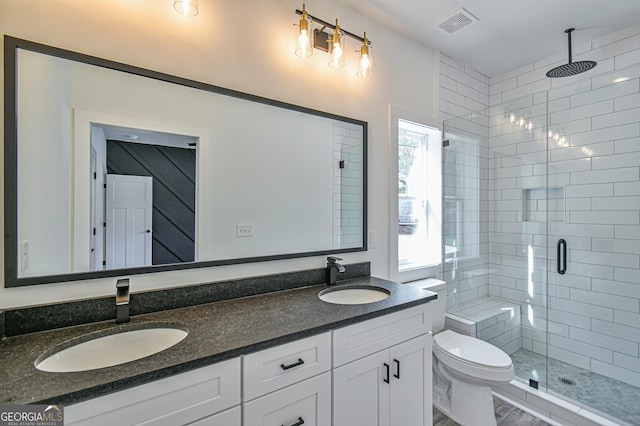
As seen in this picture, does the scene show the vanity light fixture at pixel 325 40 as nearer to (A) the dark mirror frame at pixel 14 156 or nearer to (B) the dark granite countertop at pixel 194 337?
(A) the dark mirror frame at pixel 14 156

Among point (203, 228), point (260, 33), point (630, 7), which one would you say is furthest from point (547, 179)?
point (203, 228)

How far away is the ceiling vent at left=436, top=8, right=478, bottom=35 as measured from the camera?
195 cm

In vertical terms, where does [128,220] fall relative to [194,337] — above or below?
above

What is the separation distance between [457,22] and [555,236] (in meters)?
1.87

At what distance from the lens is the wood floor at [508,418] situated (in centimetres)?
185

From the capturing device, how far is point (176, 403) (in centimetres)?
86

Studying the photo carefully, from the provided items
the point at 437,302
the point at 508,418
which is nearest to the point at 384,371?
the point at 437,302

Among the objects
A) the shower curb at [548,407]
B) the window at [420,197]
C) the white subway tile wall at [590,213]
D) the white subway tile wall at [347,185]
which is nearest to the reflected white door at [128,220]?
the white subway tile wall at [347,185]

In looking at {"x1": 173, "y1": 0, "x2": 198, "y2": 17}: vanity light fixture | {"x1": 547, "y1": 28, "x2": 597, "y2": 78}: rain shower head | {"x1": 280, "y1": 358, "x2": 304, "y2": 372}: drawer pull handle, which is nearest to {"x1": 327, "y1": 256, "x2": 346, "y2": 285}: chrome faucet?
{"x1": 280, "y1": 358, "x2": 304, "y2": 372}: drawer pull handle

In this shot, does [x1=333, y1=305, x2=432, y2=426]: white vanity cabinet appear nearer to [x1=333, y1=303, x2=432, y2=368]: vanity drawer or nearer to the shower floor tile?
[x1=333, y1=303, x2=432, y2=368]: vanity drawer

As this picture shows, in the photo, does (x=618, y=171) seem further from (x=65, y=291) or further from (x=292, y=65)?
(x=65, y=291)

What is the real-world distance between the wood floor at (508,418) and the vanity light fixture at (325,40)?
229 centimetres

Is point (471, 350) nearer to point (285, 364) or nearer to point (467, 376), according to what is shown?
point (467, 376)

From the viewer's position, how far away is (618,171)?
7.06 feet
